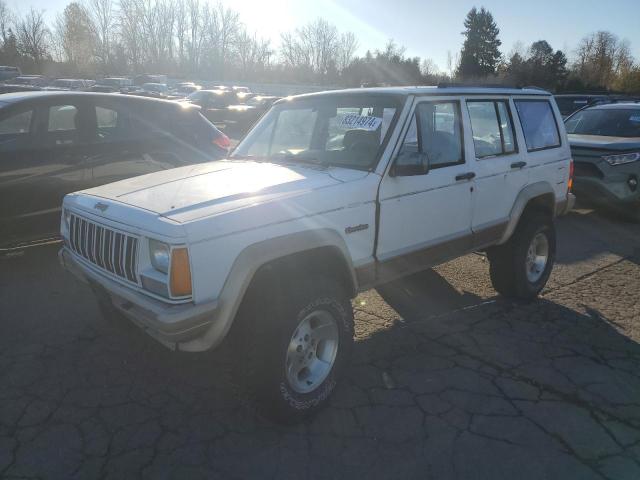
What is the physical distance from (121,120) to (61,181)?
43.0 inches

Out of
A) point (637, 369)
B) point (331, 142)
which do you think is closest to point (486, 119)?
point (331, 142)

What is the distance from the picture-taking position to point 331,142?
12.4ft

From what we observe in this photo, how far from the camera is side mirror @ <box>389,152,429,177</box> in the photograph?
129 inches

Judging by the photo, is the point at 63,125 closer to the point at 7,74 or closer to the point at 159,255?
the point at 159,255

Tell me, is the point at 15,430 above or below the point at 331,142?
below

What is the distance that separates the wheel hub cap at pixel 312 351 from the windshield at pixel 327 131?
42.5 inches

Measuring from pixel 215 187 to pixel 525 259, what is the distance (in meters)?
3.05

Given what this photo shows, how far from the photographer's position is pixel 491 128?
4309mm

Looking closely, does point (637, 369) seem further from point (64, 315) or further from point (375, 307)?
point (64, 315)

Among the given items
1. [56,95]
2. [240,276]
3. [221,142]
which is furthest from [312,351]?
[221,142]

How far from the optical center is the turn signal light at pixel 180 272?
2.47 meters

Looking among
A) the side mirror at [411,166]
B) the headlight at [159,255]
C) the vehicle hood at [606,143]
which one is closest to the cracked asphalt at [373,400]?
the headlight at [159,255]

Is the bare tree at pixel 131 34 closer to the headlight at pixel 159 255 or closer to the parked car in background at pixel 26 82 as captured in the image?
the parked car in background at pixel 26 82

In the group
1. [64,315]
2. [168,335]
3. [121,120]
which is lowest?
[64,315]
